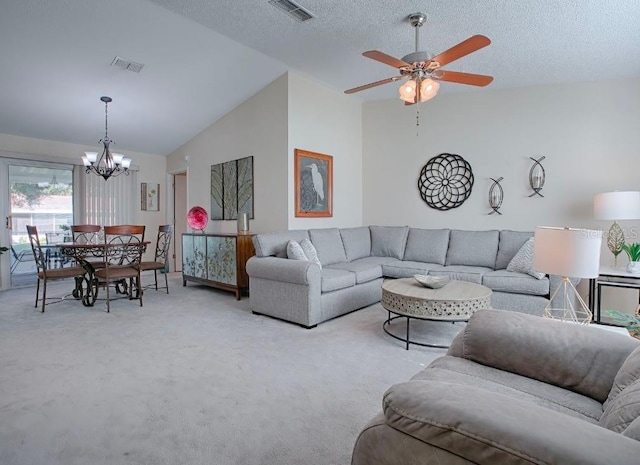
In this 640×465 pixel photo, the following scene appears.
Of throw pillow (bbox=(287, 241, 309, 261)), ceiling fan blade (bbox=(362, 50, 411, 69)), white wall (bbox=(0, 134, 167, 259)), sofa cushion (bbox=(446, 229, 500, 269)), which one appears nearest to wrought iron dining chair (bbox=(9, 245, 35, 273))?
white wall (bbox=(0, 134, 167, 259))

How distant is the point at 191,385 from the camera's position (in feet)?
7.67

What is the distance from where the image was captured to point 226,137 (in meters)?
5.74

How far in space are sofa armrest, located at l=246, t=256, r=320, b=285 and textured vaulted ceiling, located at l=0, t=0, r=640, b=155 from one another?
2.37m

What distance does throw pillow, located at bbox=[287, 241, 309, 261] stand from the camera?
12.6 feet

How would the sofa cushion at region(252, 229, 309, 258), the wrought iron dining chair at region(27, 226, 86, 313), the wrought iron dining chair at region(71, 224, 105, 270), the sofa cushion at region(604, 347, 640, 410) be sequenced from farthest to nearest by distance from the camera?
1. the wrought iron dining chair at region(71, 224, 105, 270)
2. the wrought iron dining chair at region(27, 226, 86, 313)
3. the sofa cushion at region(252, 229, 309, 258)
4. the sofa cushion at region(604, 347, 640, 410)

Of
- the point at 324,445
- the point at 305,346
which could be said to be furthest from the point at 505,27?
the point at 324,445

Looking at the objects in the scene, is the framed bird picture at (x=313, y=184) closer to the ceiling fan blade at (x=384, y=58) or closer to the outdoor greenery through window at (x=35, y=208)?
the ceiling fan blade at (x=384, y=58)

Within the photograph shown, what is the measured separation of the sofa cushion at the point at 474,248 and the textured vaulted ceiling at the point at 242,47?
1.94m

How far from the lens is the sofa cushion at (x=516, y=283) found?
354cm

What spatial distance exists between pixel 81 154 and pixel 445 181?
5917 millimetres

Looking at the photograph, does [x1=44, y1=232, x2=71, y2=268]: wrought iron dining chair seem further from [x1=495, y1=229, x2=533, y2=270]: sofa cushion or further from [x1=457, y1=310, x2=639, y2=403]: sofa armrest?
[x1=495, y1=229, x2=533, y2=270]: sofa cushion

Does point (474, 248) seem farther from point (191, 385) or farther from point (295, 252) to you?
point (191, 385)

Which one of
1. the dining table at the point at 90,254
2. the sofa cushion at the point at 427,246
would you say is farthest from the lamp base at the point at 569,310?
the dining table at the point at 90,254

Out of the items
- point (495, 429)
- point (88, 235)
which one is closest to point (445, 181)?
point (495, 429)
